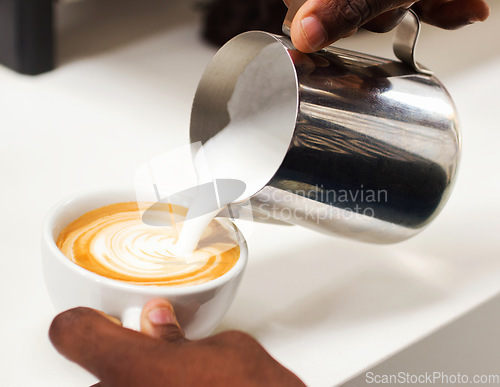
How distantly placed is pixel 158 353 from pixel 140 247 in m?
0.14

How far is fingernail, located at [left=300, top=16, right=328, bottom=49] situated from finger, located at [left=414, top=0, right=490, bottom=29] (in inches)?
9.8

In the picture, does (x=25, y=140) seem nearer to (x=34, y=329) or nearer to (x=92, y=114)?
(x=92, y=114)

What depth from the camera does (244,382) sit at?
0.38 metres

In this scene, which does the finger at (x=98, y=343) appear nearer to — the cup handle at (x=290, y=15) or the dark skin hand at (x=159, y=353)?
the dark skin hand at (x=159, y=353)

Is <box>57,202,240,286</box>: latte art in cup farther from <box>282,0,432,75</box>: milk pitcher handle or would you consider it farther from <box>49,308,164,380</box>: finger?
<box>282,0,432,75</box>: milk pitcher handle

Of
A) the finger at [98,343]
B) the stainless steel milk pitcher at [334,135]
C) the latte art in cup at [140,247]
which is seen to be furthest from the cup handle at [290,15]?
the finger at [98,343]

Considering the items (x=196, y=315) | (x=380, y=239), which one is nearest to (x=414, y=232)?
(x=380, y=239)

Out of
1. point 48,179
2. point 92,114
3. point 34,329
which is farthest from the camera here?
point 92,114

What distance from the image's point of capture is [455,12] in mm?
689

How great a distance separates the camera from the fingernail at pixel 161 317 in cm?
42

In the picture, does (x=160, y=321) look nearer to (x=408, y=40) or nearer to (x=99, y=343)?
(x=99, y=343)

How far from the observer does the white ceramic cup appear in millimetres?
429

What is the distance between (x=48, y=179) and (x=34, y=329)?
226mm

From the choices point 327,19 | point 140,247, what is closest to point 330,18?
point 327,19
